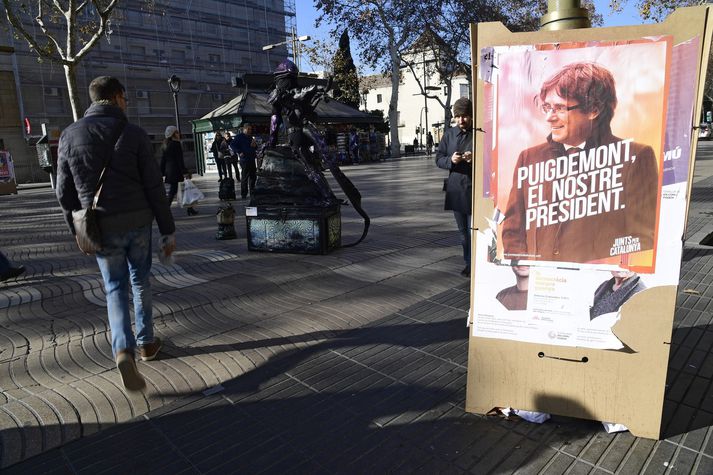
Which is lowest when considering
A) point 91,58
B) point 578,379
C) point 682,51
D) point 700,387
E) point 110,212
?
point 700,387

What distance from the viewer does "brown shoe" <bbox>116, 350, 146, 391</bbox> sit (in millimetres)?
3111

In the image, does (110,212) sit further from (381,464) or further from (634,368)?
(634,368)

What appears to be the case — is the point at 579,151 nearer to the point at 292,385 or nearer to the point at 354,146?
the point at 292,385

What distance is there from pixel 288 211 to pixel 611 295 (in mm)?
4736

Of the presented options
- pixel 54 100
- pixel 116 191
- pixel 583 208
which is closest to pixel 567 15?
pixel 583 208

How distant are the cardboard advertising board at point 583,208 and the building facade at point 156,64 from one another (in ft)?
99.5

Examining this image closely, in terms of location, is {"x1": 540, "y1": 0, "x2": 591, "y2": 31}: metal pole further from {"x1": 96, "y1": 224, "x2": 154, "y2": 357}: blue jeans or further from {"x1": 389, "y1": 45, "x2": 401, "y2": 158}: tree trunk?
{"x1": 389, "y1": 45, "x2": 401, "y2": 158}: tree trunk

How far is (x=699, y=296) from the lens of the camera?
479 cm

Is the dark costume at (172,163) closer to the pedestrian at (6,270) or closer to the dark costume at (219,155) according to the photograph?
the dark costume at (219,155)

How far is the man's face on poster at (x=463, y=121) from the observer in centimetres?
490

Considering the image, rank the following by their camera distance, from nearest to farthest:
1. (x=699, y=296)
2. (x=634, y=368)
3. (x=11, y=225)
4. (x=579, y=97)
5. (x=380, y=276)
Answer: (x=579, y=97) < (x=634, y=368) < (x=699, y=296) < (x=380, y=276) < (x=11, y=225)

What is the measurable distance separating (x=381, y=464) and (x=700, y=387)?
204cm

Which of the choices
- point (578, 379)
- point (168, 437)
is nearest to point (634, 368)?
point (578, 379)

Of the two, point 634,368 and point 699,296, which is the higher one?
point 634,368
